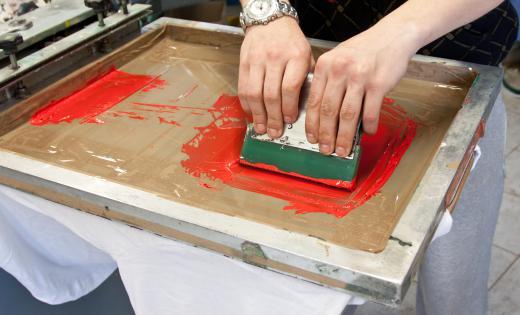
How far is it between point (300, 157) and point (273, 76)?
0.13m

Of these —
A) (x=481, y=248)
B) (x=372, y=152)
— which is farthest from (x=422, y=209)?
(x=481, y=248)

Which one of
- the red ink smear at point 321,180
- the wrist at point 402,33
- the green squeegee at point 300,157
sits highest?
the wrist at point 402,33

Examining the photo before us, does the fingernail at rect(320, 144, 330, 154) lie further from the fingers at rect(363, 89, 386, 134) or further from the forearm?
the forearm

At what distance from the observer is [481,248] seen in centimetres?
108

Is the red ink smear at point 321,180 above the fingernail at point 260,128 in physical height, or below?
below

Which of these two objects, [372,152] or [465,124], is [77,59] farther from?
[465,124]

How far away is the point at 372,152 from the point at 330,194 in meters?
0.14

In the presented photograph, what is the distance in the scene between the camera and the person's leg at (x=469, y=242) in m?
1.00

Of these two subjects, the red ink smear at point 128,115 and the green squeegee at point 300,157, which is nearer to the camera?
the green squeegee at point 300,157

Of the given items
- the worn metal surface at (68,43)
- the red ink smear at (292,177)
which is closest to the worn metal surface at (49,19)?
the worn metal surface at (68,43)

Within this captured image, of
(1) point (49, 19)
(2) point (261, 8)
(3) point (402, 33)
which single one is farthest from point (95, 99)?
(3) point (402, 33)

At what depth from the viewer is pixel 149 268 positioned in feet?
2.51

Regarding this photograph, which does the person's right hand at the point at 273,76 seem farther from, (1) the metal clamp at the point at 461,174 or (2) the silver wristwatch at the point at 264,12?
(1) the metal clamp at the point at 461,174

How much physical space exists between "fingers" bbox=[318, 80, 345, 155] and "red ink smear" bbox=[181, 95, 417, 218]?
75mm
